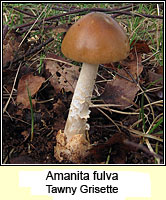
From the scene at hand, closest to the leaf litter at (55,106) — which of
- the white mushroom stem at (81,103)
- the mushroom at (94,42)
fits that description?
the white mushroom stem at (81,103)

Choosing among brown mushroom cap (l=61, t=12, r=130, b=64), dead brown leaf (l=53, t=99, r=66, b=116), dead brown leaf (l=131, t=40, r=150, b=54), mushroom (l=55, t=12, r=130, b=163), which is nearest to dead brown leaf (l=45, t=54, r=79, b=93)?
dead brown leaf (l=53, t=99, r=66, b=116)

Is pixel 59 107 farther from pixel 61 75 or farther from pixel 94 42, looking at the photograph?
pixel 94 42

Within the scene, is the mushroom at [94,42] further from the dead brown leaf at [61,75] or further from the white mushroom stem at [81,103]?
the dead brown leaf at [61,75]

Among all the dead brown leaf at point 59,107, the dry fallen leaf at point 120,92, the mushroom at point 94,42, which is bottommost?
the dead brown leaf at point 59,107

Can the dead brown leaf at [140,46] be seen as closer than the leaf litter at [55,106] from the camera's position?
No

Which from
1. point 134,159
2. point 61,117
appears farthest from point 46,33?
point 134,159

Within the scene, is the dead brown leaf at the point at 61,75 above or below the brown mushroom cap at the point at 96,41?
below

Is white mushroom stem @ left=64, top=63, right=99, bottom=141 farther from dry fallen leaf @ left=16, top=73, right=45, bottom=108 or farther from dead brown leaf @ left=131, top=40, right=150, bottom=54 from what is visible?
dead brown leaf @ left=131, top=40, right=150, bottom=54
